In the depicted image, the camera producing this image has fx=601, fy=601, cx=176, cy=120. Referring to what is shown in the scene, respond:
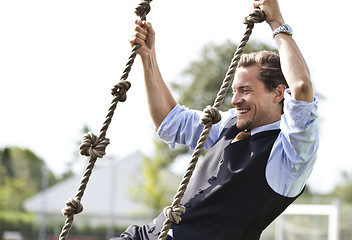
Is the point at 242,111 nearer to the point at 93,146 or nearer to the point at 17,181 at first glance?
the point at 93,146

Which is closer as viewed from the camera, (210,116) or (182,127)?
(210,116)

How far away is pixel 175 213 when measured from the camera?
7.00 ft

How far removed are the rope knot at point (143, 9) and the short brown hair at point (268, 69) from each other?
470mm

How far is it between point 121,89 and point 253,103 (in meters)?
0.52

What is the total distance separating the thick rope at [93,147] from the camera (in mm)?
2252

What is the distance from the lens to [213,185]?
87.3 inches

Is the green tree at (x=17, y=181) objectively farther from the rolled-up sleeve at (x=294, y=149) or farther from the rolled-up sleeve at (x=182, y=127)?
the rolled-up sleeve at (x=294, y=149)

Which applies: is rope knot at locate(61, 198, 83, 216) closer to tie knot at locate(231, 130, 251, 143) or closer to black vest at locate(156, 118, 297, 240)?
black vest at locate(156, 118, 297, 240)

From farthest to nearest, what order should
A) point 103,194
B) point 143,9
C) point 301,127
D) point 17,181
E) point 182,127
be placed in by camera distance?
point 103,194 < point 17,181 < point 182,127 < point 143,9 < point 301,127

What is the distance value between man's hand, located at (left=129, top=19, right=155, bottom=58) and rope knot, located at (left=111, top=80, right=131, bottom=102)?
0.23 metres

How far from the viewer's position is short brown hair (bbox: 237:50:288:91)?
2.33 meters

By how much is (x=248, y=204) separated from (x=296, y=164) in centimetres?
22

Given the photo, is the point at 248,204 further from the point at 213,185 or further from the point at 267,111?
the point at 267,111

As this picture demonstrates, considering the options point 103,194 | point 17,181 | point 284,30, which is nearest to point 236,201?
point 284,30
